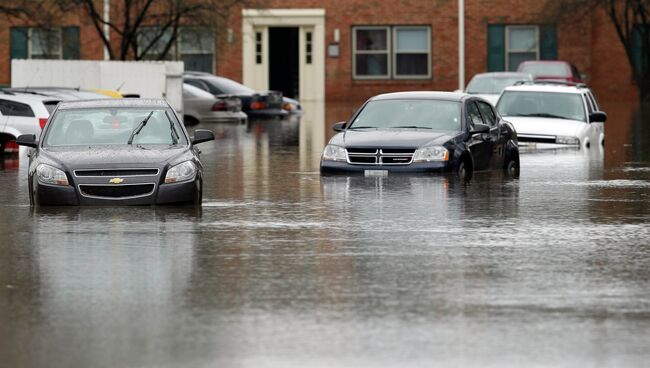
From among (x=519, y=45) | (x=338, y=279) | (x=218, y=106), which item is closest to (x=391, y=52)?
(x=519, y=45)

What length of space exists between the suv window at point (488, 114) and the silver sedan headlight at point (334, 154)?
2.67m

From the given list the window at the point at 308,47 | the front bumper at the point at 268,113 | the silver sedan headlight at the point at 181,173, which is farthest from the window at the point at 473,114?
the window at the point at 308,47

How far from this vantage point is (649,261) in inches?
491

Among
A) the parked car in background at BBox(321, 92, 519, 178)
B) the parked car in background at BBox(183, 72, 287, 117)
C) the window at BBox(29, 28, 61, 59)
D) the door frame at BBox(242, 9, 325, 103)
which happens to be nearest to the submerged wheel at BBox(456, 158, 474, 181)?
the parked car in background at BBox(321, 92, 519, 178)

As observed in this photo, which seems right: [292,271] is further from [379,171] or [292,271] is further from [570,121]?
[570,121]

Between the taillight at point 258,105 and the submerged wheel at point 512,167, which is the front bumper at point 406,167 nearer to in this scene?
the submerged wheel at point 512,167

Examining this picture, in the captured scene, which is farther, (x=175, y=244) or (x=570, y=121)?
(x=570, y=121)

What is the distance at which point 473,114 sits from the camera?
2216 centimetres

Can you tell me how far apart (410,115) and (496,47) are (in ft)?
132

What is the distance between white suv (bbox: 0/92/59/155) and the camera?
28.3 meters

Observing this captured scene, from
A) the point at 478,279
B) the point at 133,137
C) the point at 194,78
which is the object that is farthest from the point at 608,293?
the point at 194,78

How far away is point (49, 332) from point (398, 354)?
2.22 m

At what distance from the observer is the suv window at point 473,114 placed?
2188 cm

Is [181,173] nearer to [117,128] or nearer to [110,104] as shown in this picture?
[117,128]
